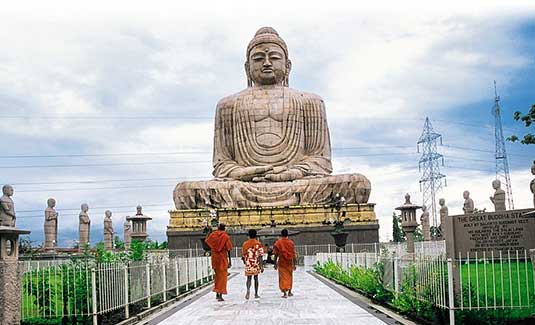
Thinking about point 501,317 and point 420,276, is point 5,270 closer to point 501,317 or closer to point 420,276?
point 420,276

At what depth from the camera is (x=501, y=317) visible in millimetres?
7523

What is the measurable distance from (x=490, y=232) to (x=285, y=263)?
331 centimetres

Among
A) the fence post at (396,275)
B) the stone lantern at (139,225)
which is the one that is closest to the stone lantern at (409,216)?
the stone lantern at (139,225)

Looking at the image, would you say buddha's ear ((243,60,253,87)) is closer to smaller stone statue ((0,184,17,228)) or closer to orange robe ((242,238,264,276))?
smaller stone statue ((0,184,17,228))

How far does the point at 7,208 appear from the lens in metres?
18.1

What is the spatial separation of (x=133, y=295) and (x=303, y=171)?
66.0 ft

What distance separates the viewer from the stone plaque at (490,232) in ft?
33.6

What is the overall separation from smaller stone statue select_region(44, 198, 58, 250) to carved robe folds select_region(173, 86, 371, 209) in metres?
4.88

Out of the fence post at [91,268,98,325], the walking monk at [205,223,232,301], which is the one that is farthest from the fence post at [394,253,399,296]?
the fence post at [91,268,98,325]

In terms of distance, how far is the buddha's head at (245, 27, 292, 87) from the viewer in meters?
30.6

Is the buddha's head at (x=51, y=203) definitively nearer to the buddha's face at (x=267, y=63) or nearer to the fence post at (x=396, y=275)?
the buddha's face at (x=267, y=63)

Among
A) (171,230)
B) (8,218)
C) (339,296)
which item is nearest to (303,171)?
(171,230)

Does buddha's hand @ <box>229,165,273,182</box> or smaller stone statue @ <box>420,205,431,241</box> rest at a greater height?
buddha's hand @ <box>229,165,273,182</box>

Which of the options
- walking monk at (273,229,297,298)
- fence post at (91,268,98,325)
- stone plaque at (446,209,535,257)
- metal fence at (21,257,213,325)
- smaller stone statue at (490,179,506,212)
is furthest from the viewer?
smaller stone statue at (490,179,506,212)
